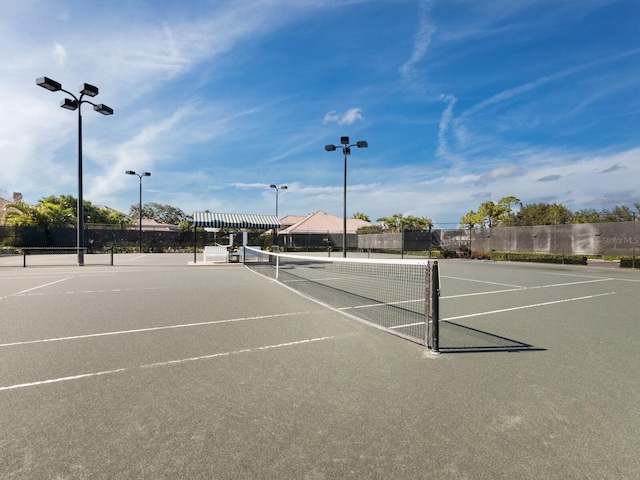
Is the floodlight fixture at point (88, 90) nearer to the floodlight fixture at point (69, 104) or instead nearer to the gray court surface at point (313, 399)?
the floodlight fixture at point (69, 104)

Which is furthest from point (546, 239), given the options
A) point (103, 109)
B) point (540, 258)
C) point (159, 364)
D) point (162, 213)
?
point (162, 213)

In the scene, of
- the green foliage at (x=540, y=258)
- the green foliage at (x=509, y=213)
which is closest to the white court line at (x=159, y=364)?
the green foliage at (x=540, y=258)

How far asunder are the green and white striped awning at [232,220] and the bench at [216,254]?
273 centimetres

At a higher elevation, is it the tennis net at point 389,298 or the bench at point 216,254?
the bench at point 216,254

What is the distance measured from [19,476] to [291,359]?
267cm

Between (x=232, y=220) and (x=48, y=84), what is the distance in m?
14.5

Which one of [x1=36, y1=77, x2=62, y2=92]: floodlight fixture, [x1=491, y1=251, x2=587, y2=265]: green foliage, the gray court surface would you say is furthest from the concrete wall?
[x1=36, y1=77, x2=62, y2=92]: floodlight fixture

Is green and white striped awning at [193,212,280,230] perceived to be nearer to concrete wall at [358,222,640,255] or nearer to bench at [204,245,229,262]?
bench at [204,245,229,262]

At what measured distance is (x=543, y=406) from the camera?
3.15m

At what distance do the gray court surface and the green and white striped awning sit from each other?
67.7 ft

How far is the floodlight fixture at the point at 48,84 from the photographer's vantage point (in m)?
17.1

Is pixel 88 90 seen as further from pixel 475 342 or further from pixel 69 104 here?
pixel 475 342

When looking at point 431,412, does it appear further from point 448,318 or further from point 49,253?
point 49,253

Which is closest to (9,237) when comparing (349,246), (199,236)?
(199,236)
